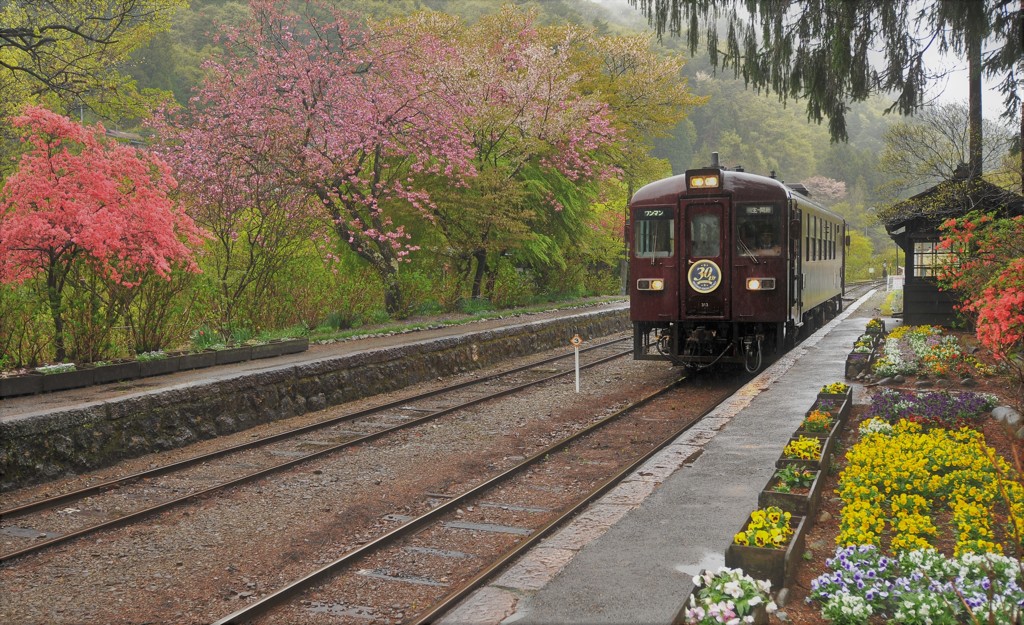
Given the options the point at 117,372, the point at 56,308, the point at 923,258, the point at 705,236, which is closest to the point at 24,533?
the point at 117,372

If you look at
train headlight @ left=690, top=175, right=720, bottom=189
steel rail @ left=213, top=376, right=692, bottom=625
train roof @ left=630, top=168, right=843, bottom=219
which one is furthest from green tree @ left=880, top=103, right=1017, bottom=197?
steel rail @ left=213, top=376, right=692, bottom=625

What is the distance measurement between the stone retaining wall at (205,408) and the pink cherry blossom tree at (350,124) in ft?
12.4

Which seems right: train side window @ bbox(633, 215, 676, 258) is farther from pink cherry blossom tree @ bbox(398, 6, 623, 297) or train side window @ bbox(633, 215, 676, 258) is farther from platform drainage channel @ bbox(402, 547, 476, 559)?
platform drainage channel @ bbox(402, 547, 476, 559)

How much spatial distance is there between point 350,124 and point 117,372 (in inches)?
320

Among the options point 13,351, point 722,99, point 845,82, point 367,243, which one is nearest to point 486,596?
point 845,82

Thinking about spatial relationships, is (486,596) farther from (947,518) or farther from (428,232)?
(428,232)

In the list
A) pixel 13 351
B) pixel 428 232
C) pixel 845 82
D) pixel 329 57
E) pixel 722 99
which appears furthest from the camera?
pixel 722 99

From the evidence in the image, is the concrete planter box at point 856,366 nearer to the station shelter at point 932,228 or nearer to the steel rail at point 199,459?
the station shelter at point 932,228

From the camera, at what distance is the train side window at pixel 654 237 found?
1205 cm

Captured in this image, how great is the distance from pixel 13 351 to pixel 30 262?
1.01 meters

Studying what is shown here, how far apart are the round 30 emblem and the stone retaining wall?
4.33m

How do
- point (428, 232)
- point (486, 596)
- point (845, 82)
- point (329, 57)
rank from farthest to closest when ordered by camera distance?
Answer: point (428, 232) → point (329, 57) → point (845, 82) → point (486, 596)

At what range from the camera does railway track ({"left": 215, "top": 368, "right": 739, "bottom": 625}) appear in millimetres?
4539

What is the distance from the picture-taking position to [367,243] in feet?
58.1
